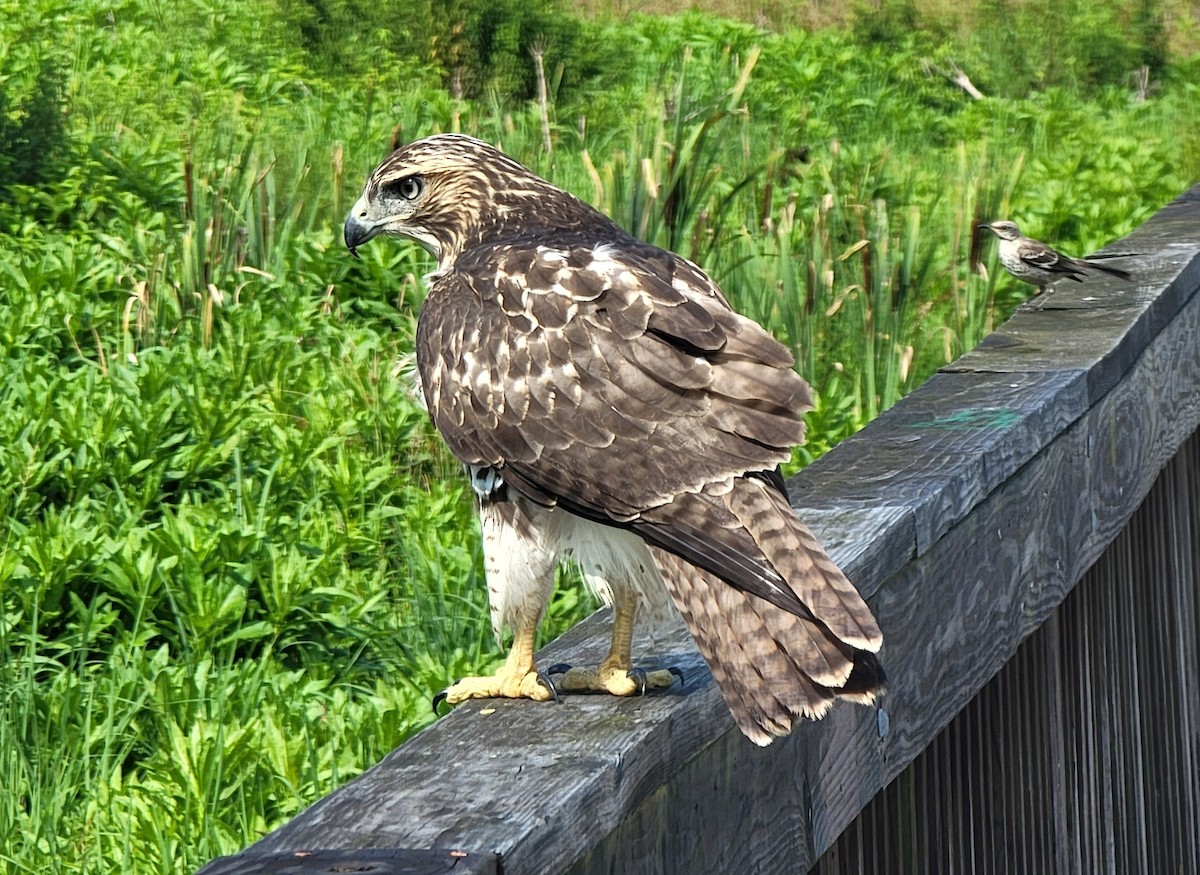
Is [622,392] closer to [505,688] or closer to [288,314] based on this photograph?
[505,688]

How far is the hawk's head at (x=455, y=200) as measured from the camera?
2633 mm

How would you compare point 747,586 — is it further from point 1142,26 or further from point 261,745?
point 1142,26

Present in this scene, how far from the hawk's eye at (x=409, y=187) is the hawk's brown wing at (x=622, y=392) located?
1.73 ft

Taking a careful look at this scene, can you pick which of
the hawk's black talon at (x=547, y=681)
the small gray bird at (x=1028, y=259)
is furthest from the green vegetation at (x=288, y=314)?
the hawk's black talon at (x=547, y=681)

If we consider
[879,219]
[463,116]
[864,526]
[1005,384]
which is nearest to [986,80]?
[463,116]

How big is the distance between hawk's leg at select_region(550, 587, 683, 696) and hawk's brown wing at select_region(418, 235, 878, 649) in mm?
133

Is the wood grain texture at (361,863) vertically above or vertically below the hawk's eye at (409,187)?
below

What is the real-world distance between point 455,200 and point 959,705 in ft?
3.82

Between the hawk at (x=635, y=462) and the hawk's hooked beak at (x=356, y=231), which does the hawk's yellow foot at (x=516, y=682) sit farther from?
the hawk's hooked beak at (x=356, y=231)

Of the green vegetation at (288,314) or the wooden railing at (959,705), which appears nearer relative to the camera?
the wooden railing at (959,705)

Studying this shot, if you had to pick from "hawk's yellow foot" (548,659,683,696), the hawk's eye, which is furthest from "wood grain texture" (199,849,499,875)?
the hawk's eye

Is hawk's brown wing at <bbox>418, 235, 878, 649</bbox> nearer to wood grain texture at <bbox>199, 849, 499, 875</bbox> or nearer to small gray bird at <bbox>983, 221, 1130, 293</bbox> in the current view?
wood grain texture at <bbox>199, 849, 499, 875</bbox>

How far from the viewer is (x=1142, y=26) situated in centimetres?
1109

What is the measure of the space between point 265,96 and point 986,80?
15.3ft
